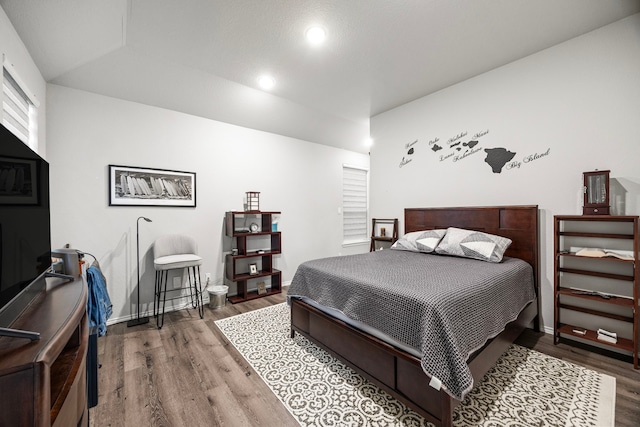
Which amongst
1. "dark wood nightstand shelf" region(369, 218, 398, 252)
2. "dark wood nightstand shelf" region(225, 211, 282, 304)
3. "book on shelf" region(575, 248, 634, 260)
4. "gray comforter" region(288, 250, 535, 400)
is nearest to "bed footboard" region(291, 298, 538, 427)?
"gray comforter" region(288, 250, 535, 400)

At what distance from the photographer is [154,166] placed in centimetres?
326

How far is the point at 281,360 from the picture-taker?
87.3 inches

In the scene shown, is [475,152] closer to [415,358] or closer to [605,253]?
[605,253]

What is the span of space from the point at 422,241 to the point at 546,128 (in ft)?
5.45

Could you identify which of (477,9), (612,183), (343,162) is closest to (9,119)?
(477,9)

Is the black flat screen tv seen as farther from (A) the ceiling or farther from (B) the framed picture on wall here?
(B) the framed picture on wall

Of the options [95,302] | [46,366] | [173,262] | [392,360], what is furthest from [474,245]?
[95,302]

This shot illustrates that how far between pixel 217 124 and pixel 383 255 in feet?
9.47

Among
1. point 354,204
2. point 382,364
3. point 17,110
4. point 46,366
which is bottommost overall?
point 382,364

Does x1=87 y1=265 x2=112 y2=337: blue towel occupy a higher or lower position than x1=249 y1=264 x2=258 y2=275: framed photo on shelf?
higher

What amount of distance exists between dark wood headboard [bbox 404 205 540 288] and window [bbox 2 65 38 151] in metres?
4.08

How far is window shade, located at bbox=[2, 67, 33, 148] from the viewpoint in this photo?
1843 millimetres

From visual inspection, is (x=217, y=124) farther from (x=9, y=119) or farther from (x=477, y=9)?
(x=477, y=9)

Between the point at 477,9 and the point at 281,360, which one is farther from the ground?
the point at 477,9
